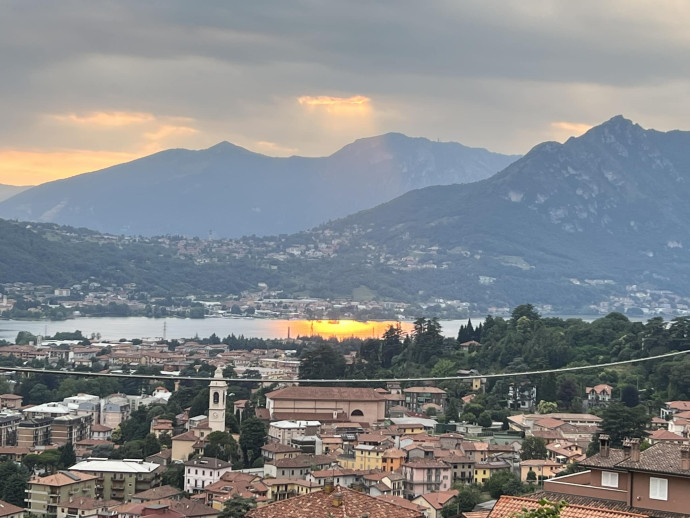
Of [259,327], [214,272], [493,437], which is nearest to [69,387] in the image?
[493,437]

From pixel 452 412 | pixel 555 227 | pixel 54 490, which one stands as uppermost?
pixel 555 227

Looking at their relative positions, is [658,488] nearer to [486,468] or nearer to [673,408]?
[486,468]

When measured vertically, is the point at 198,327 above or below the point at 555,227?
below

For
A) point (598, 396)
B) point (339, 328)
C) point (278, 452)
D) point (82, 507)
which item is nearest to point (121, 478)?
point (82, 507)

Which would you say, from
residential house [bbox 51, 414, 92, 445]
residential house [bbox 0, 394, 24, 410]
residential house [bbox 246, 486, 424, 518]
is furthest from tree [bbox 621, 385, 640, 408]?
residential house [bbox 246, 486, 424, 518]

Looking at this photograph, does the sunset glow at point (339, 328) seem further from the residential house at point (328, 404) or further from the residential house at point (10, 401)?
the residential house at point (328, 404)

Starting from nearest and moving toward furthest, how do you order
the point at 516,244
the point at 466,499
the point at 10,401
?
Result: 1. the point at 466,499
2. the point at 10,401
3. the point at 516,244
